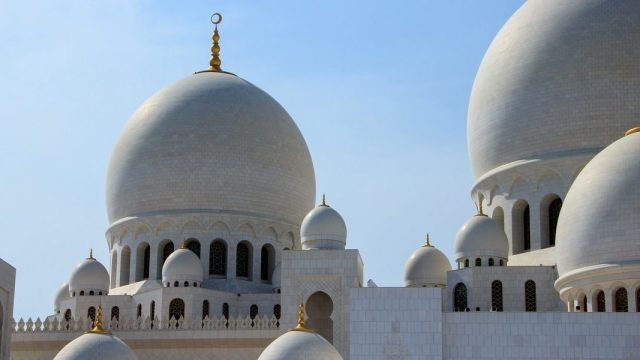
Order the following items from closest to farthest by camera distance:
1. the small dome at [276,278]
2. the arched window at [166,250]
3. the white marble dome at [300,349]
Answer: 1. the white marble dome at [300,349]
2. the small dome at [276,278]
3. the arched window at [166,250]

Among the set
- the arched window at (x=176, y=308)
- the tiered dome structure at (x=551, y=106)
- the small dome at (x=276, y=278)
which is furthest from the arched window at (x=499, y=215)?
the arched window at (x=176, y=308)

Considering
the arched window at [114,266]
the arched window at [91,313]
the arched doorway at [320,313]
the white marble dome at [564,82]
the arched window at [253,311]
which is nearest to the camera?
the arched doorway at [320,313]

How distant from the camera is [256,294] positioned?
3756 cm

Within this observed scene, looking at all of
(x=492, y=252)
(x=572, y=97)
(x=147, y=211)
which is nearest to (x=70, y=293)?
(x=147, y=211)

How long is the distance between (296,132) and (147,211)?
16.6ft

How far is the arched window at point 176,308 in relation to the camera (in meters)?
36.6

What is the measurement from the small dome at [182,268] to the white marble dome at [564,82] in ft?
26.7

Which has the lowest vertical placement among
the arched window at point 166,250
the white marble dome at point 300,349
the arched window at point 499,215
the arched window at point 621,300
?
the white marble dome at point 300,349

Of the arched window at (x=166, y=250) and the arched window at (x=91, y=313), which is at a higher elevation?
the arched window at (x=166, y=250)

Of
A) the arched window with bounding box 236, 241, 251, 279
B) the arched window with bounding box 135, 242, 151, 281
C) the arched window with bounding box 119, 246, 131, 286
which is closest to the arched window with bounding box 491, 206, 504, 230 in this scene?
the arched window with bounding box 236, 241, 251, 279

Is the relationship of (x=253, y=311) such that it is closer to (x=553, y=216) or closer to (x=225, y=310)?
(x=225, y=310)

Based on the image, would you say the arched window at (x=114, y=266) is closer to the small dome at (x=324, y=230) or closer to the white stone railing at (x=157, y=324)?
the white stone railing at (x=157, y=324)

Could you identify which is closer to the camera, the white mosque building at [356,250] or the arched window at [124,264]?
the white mosque building at [356,250]

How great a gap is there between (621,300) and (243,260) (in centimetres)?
1270
